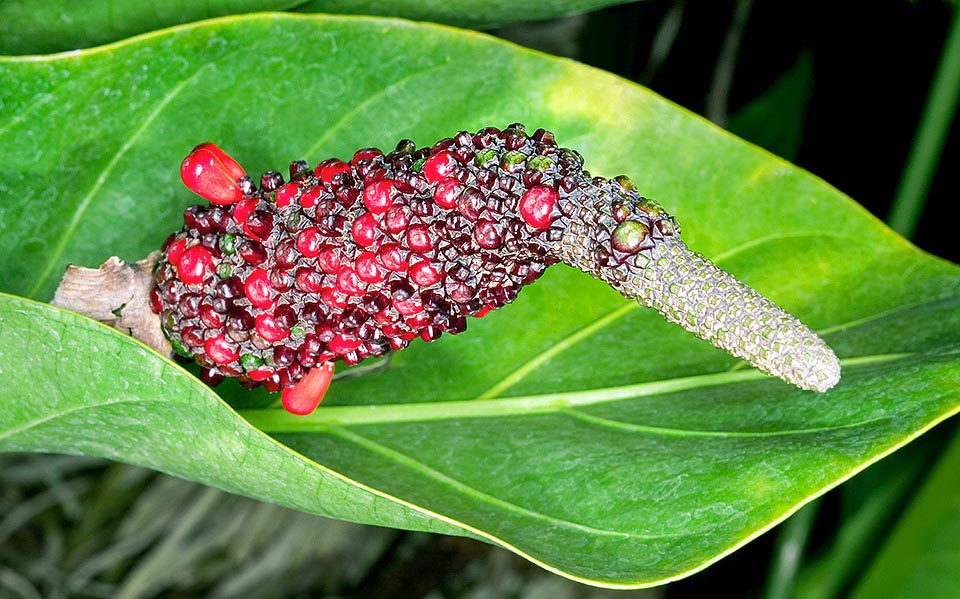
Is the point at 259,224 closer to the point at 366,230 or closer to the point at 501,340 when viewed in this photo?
the point at 366,230

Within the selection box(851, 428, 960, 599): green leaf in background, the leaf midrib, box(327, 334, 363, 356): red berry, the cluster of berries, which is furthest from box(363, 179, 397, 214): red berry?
box(851, 428, 960, 599): green leaf in background

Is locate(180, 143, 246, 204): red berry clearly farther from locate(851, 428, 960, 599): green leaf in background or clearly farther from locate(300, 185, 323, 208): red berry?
locate(851, 428, 960, 599): green leaf in background

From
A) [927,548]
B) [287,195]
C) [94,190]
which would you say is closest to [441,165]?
[287,195]

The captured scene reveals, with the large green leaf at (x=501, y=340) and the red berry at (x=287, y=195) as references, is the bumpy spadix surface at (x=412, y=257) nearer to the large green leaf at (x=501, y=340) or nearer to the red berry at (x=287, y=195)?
the red berry at (x=287, y=195)

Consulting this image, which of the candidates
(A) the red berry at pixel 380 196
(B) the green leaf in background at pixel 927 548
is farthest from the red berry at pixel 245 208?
(B) the green leaf in background at pixel 927 548

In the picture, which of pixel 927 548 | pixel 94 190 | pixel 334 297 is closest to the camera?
pixel 334 297
